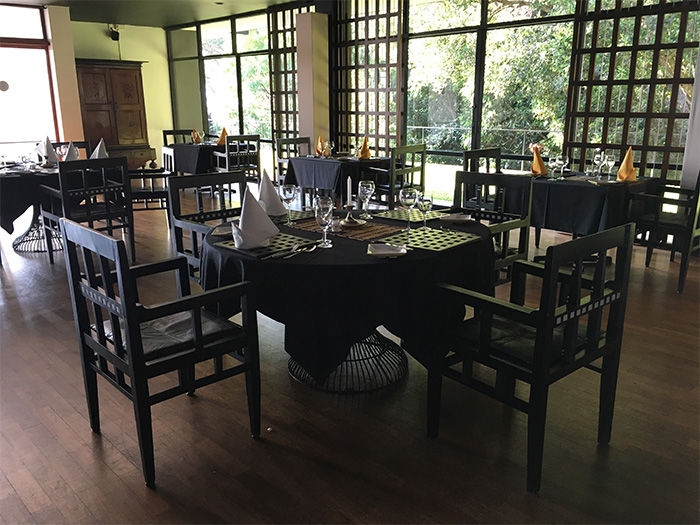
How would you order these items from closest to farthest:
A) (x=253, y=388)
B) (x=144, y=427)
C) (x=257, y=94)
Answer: (x=144, y=427)
(x=253, y=388)
(x=257, y=94)

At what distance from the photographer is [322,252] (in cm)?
233

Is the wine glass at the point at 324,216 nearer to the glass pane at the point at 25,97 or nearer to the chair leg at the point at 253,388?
the chair leg at the point at 253,388

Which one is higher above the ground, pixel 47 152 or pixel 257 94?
pixel 257 94

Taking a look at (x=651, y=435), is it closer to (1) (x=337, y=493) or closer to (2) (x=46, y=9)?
(1) (x=337, y=493)

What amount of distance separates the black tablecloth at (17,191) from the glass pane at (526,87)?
461cm

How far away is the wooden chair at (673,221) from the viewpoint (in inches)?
160

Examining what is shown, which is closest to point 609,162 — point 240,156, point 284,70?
point 240,156

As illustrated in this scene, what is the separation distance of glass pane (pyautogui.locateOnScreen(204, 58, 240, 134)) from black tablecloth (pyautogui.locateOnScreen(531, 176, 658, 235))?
6635 millimetres

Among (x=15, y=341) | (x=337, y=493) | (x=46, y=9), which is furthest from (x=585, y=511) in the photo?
(x=46, y=9)

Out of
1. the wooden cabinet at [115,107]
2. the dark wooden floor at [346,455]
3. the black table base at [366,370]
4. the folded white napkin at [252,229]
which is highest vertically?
the wooden cabinet at [115,107]

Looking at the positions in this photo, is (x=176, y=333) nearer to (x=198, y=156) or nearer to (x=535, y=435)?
(x=535, y=435)

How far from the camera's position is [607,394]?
218cm

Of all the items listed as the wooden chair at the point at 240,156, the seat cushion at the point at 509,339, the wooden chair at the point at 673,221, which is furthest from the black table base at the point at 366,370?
the wooden chair at the point at 240,156

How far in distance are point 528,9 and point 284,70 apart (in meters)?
3.79
